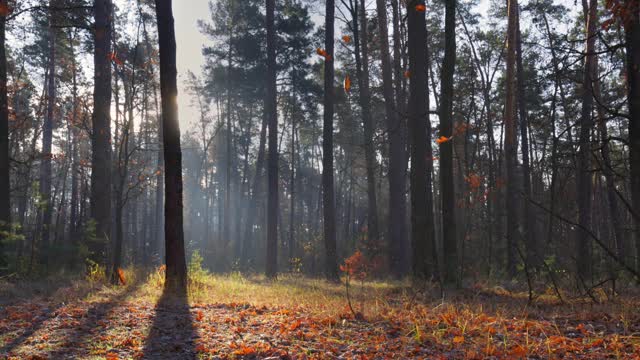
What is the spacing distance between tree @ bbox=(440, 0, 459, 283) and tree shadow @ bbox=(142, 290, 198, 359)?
16.1 ft

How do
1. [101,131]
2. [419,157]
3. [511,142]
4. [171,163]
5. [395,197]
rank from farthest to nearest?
[395,197], [511,142], [101,131], [419,157], [171,163]

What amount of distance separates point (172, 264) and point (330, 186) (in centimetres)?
750

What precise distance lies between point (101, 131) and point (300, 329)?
8969 mm

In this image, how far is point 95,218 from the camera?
11883mm

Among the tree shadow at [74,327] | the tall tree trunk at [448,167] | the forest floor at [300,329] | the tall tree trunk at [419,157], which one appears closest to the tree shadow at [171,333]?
the forest floor at [300,329]

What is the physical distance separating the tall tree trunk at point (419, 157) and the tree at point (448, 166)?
682mm

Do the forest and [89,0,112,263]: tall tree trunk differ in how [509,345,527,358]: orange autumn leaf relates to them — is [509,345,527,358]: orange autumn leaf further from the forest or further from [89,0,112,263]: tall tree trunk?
[89,0,112,263]: tall tree trunk

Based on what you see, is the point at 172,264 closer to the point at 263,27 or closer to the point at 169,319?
the point at 169,319

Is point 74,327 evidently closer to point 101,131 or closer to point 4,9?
point 101,131

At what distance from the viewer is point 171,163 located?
27.2 ft

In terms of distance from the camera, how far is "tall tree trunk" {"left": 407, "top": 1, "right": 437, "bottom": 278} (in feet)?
33.2

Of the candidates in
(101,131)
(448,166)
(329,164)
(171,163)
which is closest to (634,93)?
(448,166)

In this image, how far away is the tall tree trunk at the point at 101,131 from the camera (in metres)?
12.0

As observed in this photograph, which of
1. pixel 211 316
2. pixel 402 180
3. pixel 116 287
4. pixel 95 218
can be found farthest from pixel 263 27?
pixel 211 316
